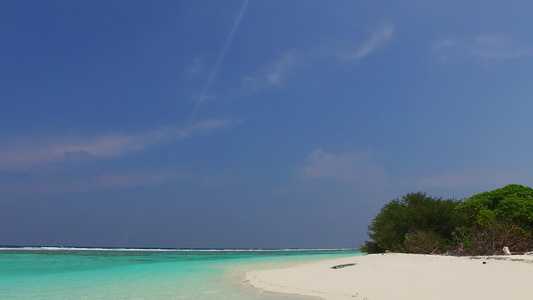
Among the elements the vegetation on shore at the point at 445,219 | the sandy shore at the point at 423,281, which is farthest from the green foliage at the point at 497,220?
the sandy shore at the point at 423,281

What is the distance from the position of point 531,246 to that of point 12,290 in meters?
17.6

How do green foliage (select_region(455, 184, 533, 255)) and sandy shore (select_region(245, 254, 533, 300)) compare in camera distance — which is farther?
green foliage (select_region(455, 184, 533, 255))

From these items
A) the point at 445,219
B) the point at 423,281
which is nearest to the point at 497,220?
the point at 445,219

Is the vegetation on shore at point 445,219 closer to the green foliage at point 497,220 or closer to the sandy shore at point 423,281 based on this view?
the green foliage at point 497,220

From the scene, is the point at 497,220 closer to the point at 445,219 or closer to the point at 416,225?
the point at 445,219

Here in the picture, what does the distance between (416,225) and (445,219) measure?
157 centimetres

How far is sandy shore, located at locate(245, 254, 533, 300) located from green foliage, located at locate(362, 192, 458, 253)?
21.0ft

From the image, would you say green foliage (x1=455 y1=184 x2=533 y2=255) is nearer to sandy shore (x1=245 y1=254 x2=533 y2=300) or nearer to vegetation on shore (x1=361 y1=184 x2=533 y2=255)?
vegetation on shore (x1=361 y1=184 x2=533 y2=255)

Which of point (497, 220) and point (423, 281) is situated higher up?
point (497, 220)

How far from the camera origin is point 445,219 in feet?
65.6

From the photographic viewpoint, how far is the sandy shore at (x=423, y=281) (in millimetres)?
7055

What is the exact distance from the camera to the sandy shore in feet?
23.1

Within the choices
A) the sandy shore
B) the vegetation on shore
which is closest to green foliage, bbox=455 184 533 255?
the vegetation on shore

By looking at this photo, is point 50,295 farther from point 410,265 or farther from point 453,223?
point 453,223
